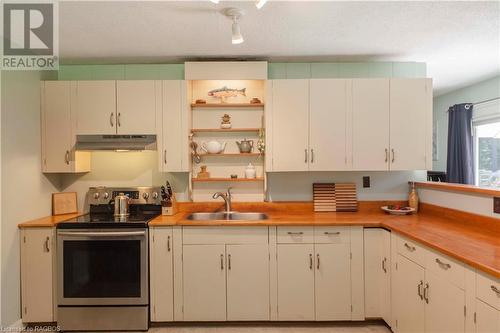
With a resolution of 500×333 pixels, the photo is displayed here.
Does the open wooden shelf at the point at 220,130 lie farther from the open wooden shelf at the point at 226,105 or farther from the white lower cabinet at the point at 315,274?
the white lower cabinet at the point at 315,274

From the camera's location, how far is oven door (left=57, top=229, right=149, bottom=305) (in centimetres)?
249

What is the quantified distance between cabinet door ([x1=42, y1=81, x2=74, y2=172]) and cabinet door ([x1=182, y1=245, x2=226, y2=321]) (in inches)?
57.5

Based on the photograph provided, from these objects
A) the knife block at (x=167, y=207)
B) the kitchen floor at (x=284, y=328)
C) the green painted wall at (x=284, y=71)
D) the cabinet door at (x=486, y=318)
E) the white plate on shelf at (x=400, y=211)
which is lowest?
the kitchen floor at (x=284, y=328)

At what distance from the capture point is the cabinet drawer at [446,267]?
163 cm

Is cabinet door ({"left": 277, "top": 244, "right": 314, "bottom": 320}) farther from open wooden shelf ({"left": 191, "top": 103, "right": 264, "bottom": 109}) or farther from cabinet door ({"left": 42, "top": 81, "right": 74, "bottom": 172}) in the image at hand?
cabinet door ({"left": 42, "top": 81, "right": 74, "bottom": 172})

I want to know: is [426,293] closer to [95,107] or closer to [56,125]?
[95,107]

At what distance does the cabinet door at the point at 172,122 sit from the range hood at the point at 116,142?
114 millimetres

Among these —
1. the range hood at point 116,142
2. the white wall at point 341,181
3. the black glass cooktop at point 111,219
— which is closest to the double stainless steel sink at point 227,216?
the white wall at point 341,181

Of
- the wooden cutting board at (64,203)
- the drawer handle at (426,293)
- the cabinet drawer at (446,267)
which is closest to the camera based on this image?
the cabinet drawer at (446,267)

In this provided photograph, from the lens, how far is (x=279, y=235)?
2.55 meters

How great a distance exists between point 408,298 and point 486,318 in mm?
725

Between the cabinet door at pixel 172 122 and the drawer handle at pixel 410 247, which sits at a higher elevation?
the cabinet door at pixel 172 122

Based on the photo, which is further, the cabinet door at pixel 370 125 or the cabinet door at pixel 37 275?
the cabinet door at pixel 370 125

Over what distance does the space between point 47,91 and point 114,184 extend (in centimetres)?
105
